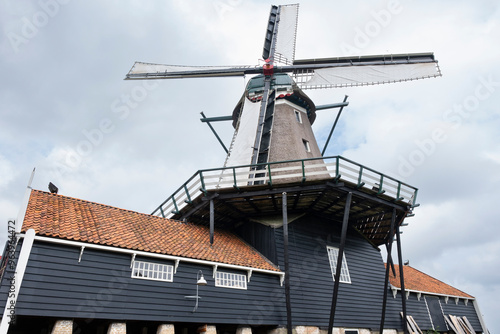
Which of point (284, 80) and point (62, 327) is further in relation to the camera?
point (284, 80)

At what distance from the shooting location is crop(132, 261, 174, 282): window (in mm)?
11301

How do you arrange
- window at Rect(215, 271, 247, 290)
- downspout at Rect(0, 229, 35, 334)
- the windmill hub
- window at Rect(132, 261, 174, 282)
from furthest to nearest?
the windmill hub → window at Rect(215, 271, 247, 290) → window at Rect(132, 261, 174, 282) → downspout at Rect(0, 229, 35, 334)

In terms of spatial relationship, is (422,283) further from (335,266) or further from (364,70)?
(364,70)

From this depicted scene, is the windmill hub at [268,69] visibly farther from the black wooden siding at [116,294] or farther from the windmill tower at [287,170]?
the black wooden siding at [116,294]

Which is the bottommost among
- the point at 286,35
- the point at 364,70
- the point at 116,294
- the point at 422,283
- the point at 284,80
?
the point at 116,294

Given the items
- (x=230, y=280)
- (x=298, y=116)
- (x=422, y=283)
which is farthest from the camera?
(x=422, y=283)

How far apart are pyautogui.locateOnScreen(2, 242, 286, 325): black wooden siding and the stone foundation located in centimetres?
18

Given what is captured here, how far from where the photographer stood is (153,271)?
38.0 ft

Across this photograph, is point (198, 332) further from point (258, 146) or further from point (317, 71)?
point (317, 71)

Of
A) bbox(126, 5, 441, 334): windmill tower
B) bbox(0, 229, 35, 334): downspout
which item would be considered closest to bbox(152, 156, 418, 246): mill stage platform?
bbox(126, 5, 441, 334): windmill tower

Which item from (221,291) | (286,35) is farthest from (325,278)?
(286,35)

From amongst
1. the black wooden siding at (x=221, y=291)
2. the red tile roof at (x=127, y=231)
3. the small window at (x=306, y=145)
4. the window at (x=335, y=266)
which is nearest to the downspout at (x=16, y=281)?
the black wooden siding at (x=221, y=291)

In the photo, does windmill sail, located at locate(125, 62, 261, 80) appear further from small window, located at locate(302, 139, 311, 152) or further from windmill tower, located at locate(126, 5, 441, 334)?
small window, located at locate(302, 139, 311, 152)

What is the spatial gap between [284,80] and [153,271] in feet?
46.2
